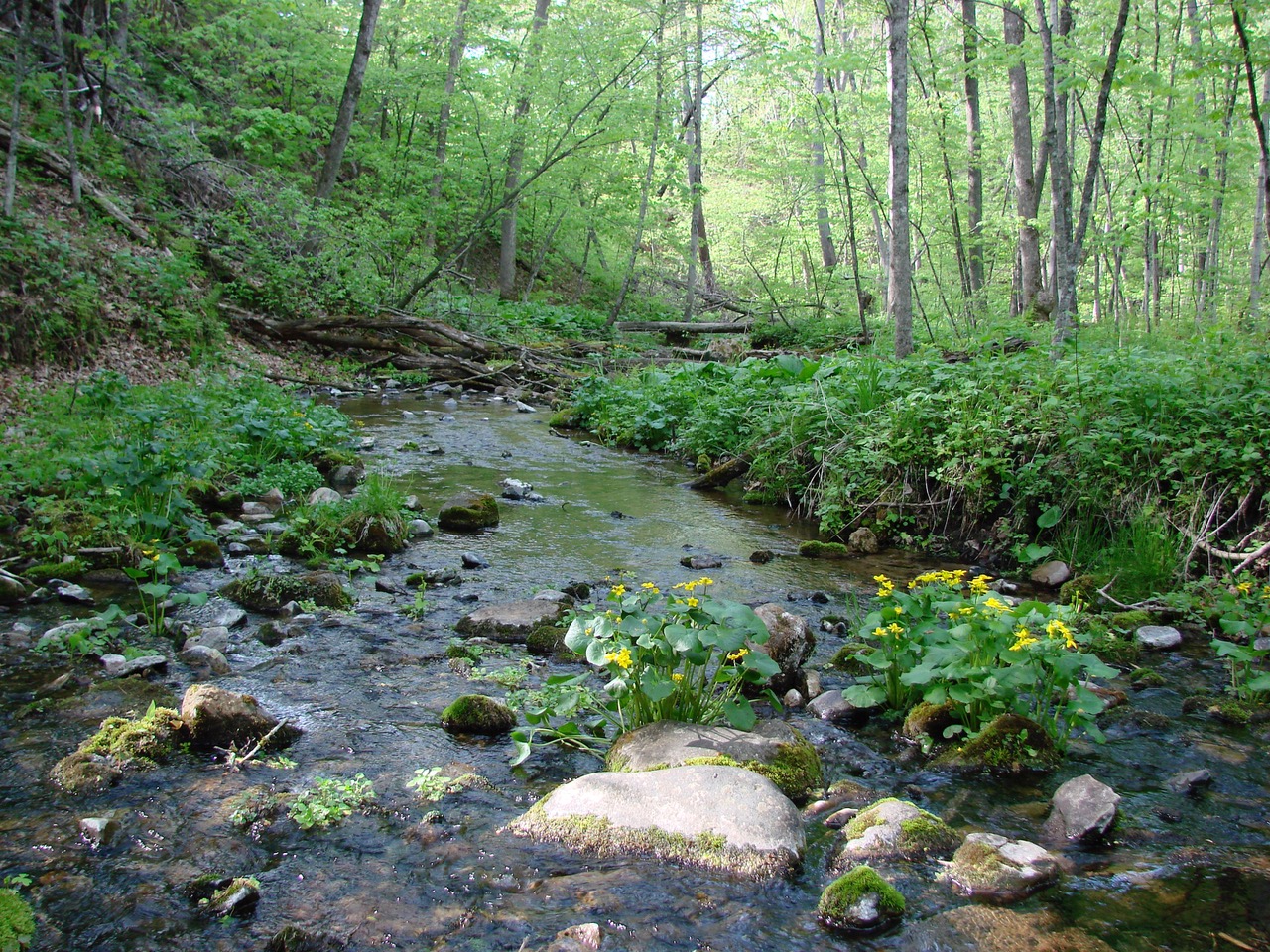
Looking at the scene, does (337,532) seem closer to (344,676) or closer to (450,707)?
(344,676)

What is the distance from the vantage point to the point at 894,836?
263 centimetres

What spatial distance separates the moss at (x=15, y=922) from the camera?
1981 mm

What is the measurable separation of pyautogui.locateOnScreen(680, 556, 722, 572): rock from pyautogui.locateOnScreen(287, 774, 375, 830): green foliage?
3.34 m

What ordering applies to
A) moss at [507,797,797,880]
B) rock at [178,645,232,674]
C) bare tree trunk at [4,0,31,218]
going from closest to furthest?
moss at [507,797,797,880] < rock at [178,645,232,674] < bare tree trunk at [4,0,31,218]

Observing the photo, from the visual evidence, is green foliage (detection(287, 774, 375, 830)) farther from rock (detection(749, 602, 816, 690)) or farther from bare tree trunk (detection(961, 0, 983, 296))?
bare tree trunk (detection(961, 0, 983, 296))

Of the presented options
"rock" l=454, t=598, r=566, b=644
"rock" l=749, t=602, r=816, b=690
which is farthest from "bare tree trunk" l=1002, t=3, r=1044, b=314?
"rock" l=454, t=598, r=566, b=644

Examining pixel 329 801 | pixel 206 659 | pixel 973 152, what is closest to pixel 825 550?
pixel 206 659

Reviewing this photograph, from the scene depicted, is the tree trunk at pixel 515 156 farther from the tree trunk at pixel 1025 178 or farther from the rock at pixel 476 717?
the rock at pixel 476 717

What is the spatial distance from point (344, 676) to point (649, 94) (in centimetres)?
1677

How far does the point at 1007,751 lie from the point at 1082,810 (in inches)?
17.8

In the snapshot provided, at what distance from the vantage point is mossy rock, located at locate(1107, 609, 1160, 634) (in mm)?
4688

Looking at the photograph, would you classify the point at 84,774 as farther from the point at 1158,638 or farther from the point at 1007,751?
the point at 1158,638

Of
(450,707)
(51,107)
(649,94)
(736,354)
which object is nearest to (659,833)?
(450,707)

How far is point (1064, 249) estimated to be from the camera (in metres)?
7.73
